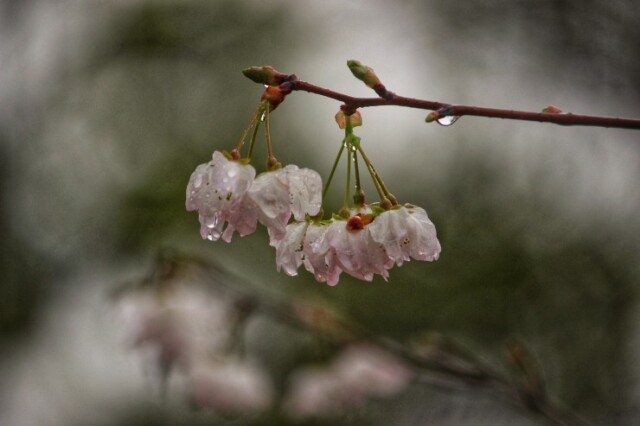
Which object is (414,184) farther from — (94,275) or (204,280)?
(204,280)

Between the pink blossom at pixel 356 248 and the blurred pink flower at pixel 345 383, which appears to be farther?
the blurred pink flower at pixel 345 383

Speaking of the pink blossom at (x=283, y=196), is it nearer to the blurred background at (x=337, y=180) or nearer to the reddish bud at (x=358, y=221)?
the reddish bud at (x=358, y=221)

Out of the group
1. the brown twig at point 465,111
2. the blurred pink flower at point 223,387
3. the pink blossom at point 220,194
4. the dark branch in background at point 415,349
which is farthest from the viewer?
the blurred pink flower at point 223,387

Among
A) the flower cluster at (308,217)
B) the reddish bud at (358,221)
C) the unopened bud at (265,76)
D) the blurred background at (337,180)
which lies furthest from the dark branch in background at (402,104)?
the blurred background at (337,180)

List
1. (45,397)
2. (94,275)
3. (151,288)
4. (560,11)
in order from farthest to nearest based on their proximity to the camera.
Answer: (45,397) → (94,275) → (560,11) → (151,288)

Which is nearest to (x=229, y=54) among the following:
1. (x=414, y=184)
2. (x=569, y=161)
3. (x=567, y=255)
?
(x=414, y=184)

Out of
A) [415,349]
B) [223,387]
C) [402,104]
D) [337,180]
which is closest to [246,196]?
[402,104]
